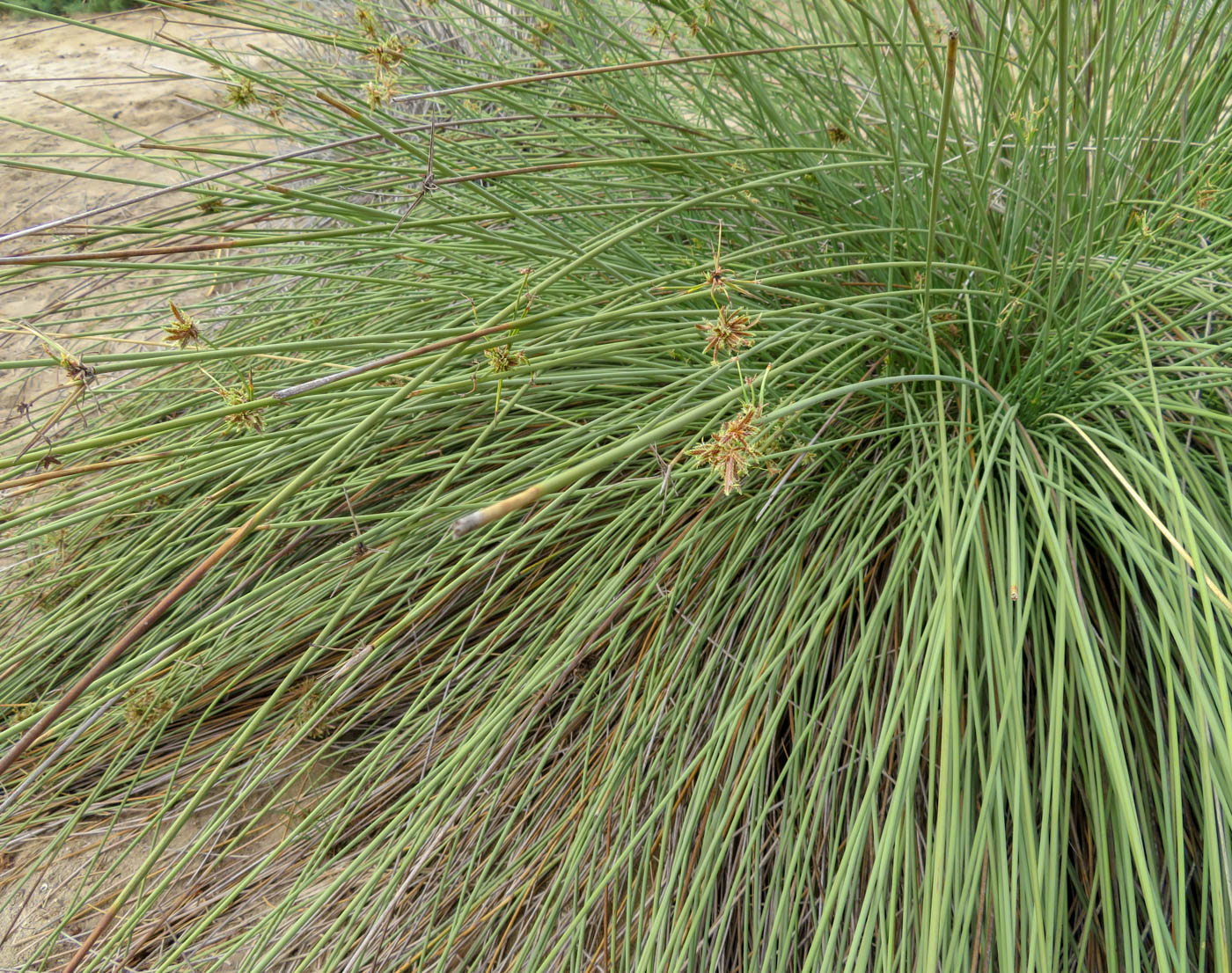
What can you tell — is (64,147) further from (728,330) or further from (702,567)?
(728,330)

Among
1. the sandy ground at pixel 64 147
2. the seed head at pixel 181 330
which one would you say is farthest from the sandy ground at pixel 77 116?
the seed head at pixel 181 330

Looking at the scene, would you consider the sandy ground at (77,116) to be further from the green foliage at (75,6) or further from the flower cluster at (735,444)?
the flower cluster at (735,444)

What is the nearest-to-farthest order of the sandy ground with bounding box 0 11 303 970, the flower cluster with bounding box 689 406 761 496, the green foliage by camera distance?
the flower cluster with bounding box 689 406 761 496 < the sandy ground with bounding box 0 11 303 970 < the green foliage

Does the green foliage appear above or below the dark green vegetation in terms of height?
above

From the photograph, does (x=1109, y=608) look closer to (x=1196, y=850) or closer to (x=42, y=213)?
(x=1196, y=850)

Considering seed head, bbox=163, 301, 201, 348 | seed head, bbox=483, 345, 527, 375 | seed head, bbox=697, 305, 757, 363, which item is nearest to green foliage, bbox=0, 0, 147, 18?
seed head, bbox=163, 301, 201, 348

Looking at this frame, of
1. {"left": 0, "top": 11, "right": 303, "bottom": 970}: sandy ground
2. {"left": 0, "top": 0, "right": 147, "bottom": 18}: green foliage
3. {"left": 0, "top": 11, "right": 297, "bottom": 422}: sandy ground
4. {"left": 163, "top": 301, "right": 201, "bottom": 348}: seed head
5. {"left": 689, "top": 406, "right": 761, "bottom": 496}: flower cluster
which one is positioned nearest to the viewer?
{"left": 689, "top": 406, "right": 761, "bottom": 496}: flower cluster

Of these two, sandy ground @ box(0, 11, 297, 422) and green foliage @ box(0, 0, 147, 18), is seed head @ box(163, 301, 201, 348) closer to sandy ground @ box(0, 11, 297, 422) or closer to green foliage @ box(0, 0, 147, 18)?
sandy ground @ box(0, 11, 297, 422)
